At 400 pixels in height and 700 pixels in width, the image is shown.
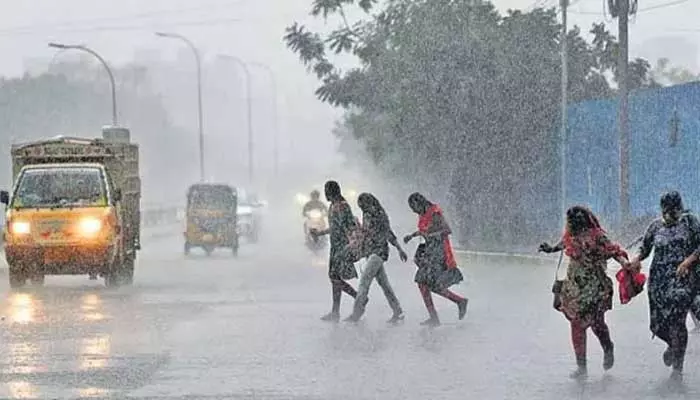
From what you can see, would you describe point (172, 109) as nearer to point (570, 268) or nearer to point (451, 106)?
point (451, 106)

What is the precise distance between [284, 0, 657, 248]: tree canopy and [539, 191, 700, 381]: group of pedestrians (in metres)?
32.2

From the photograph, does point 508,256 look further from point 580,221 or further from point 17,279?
point 580,221

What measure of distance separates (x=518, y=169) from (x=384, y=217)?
2872 cm

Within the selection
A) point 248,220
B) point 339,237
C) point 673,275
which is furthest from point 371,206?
point 248,220

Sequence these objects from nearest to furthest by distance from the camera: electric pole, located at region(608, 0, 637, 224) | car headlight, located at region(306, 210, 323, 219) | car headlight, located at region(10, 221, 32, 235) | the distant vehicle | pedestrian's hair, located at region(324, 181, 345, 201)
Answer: pedestrian's hair, located at region(324, 181, 345, 201) → car headlight, located at region(10, 221, 32, 235) → electric pole, located at region(608, 0, 637, 224) → car headlight, located at region(306, 210, 323, 219) → the distant vehicle

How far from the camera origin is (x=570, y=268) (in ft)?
46.5

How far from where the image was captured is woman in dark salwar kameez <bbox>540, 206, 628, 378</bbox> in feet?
45.9

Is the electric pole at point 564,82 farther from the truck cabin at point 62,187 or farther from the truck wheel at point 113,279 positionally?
the truck wheel at point 113,279

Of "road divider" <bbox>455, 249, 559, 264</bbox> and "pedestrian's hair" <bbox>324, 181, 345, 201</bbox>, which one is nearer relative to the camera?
"pedestrian's hair" <bbox>324, 181, 345, 201</bbox>

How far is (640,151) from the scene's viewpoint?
130ft

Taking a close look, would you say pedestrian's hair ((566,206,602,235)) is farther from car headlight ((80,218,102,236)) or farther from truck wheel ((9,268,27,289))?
truck wheel ((9,268,27,289))

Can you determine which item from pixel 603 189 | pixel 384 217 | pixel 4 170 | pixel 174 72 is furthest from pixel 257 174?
pixel 384 217

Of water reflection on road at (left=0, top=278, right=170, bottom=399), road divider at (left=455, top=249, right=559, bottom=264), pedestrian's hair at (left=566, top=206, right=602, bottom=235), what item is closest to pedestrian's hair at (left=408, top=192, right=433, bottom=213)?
water reflection on road at (left=0, top=278, right=170, bottom=399)

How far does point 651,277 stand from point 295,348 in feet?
13.4
